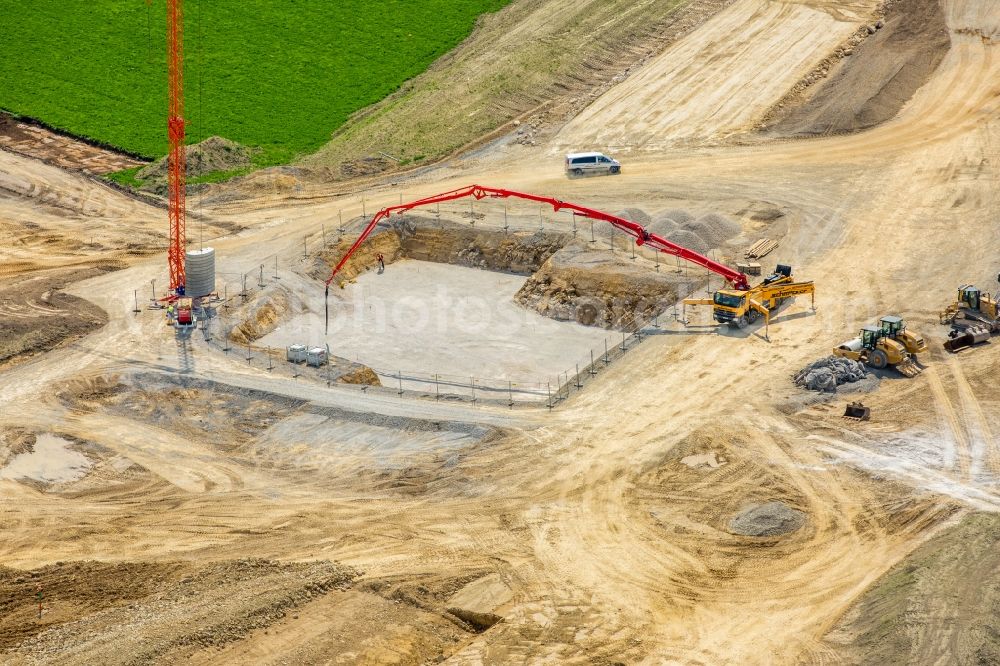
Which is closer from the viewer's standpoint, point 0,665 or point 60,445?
point 0,665

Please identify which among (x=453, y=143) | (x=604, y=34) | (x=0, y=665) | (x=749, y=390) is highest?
(x=604, y=34)

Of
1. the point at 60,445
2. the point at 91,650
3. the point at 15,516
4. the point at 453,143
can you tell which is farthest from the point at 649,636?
the point at 453,143

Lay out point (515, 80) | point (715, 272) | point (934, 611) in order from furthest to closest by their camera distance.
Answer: point (515, 80) < point (715, 272) < point (934, 611)

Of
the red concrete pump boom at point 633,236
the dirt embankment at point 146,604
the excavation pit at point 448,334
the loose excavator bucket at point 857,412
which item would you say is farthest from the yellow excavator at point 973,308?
the dirt embankment at point 146,604

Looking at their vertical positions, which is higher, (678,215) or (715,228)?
(678,215)

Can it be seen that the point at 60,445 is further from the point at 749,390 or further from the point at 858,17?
the point at 858,17

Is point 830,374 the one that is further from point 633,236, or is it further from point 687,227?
point 633,236

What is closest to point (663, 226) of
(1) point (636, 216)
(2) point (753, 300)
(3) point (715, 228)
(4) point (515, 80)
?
(1) point (636, 216)

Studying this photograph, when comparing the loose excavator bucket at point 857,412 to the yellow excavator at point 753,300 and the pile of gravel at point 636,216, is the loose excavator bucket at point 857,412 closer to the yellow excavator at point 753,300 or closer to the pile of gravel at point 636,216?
the yellow excavator at point 753,300

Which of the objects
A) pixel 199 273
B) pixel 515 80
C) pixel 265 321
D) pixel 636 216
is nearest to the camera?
pixel 265 321
